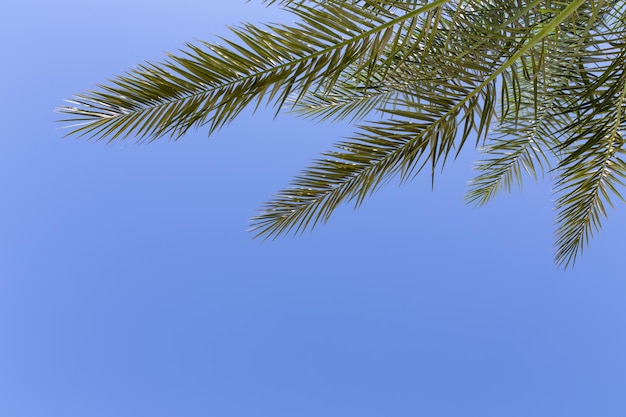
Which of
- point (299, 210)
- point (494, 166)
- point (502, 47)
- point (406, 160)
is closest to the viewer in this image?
point (502, 47)

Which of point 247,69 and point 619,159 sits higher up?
point 619,159

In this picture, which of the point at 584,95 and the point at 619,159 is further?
the point at 619,159

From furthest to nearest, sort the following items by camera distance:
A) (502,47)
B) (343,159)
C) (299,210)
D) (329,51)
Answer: (299,210), (343,159), (502,47), (329,51)

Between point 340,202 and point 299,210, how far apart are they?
35 centimetres

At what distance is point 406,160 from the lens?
12.0 feet

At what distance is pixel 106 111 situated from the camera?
3.04m

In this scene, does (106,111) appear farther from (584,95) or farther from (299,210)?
(584,95)

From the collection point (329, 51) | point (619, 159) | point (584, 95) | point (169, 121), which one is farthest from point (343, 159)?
point (619, 159)

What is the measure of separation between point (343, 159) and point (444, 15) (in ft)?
4.44

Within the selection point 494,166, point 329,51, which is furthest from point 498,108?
point 329,51

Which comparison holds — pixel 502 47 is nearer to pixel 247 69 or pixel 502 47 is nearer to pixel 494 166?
pixel 247 69

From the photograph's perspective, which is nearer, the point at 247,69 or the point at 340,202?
the point at 247,69

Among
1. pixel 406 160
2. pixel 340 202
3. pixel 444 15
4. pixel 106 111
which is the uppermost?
pixel 444 15

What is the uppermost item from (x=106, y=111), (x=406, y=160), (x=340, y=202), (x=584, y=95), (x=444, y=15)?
(x=444, y=15)
